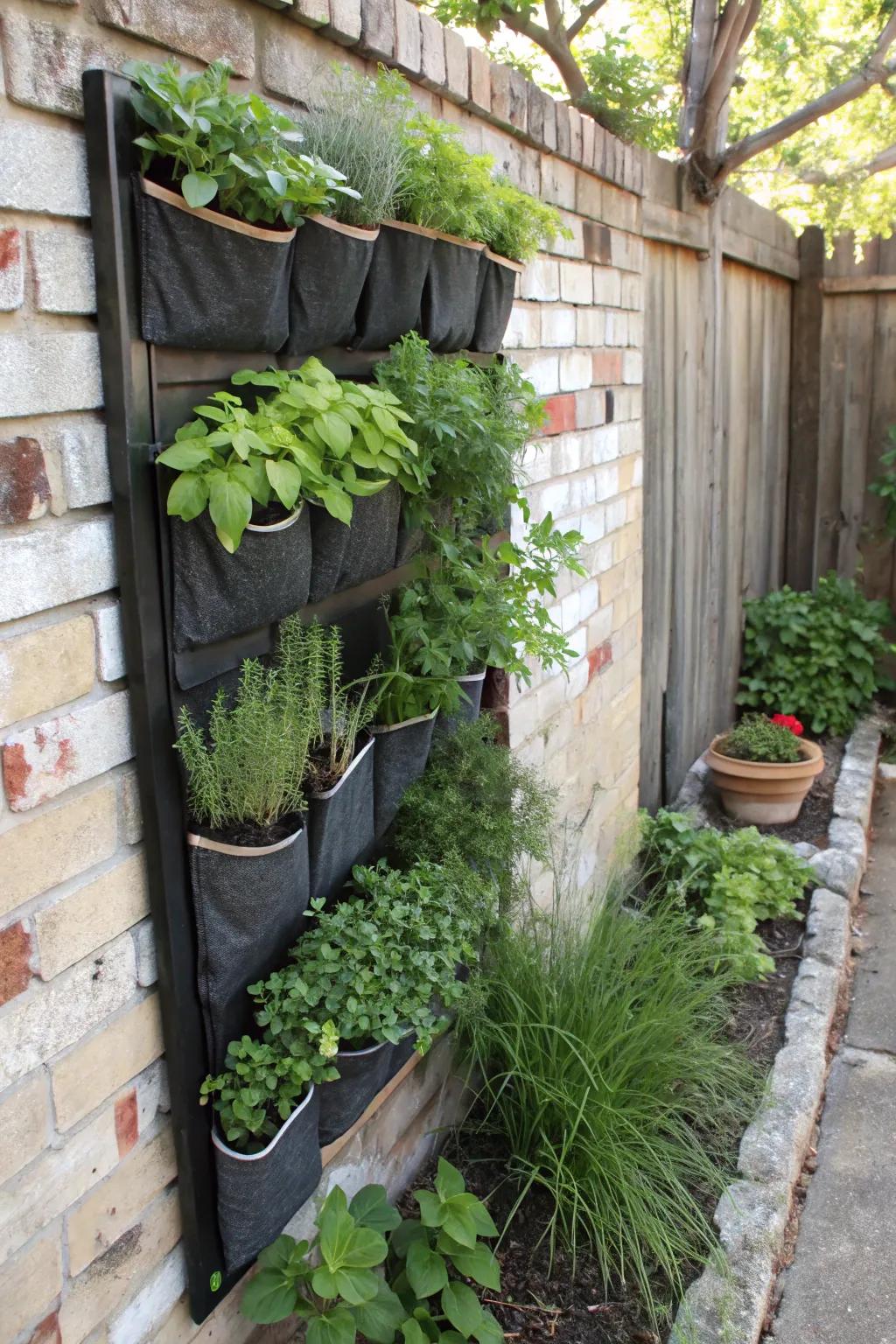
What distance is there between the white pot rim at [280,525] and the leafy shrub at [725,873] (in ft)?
7.57

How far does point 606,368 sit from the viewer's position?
346 cm

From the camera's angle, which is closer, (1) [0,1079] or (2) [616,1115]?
(1) [0,1079]

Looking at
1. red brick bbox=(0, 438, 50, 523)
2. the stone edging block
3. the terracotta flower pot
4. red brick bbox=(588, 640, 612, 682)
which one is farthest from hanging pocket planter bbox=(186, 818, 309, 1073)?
the terracotta flower pot

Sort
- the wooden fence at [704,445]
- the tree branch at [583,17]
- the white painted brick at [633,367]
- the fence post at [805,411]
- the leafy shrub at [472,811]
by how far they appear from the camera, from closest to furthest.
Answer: the leafy shrub at [472,811]
the white painted brick at [633,367]
the wooden fence at [704,445]
the tree branch at [583,17]
the fence post at [805,411]

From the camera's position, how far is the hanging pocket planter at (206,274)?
140 centimetres

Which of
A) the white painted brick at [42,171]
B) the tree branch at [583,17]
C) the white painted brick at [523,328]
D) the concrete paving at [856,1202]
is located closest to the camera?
the white painted brick at [42,171]

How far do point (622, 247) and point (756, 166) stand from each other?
260 inches

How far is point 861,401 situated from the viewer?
6.45 m

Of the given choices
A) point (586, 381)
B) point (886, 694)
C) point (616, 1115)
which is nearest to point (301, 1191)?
point (616, 1115)

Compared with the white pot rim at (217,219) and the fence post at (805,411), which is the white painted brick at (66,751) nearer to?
the white pot rim at (217,219)

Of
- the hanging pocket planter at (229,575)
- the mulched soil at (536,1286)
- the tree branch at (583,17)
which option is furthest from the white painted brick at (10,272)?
the tree branch at (583,17)

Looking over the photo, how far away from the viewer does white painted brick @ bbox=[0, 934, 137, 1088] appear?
4.39ft

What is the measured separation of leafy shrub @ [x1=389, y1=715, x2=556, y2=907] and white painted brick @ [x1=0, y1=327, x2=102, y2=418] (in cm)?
102

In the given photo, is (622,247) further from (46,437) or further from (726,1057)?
(46,437)
